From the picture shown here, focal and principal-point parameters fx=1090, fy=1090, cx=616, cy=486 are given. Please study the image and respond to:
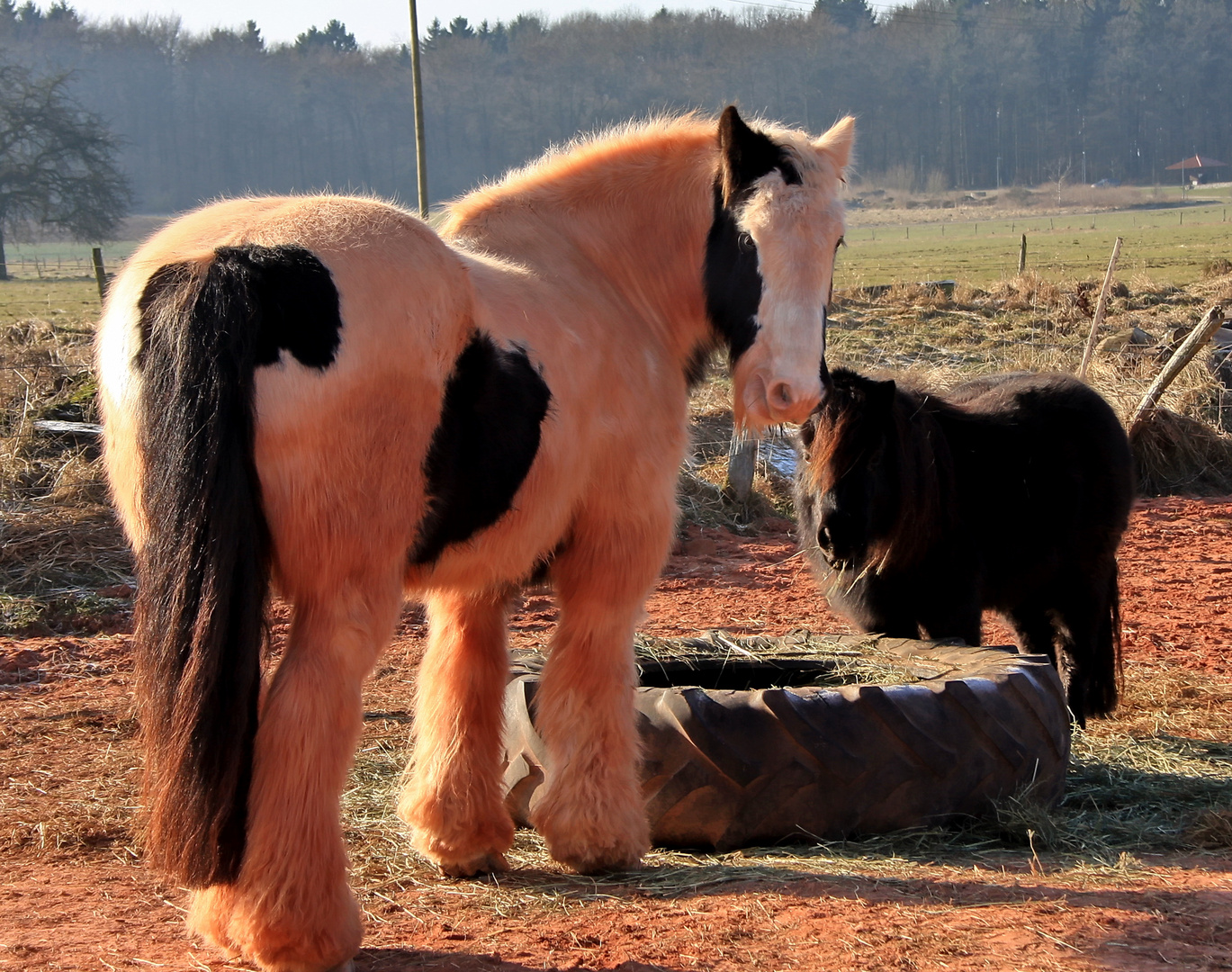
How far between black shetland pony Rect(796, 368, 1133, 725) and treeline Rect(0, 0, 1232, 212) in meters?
81.3

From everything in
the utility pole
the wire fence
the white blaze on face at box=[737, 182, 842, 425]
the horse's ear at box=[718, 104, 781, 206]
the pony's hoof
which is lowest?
the pony's hoof

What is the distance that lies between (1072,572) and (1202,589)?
273 cm

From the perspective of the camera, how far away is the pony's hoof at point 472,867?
361 centimetres

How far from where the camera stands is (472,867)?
3.62 m

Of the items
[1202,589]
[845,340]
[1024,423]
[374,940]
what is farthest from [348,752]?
[845,340]

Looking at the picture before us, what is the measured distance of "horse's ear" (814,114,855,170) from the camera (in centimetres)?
357

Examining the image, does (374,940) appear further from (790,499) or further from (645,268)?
(790,499)

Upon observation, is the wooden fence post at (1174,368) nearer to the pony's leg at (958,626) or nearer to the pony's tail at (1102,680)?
the pony's tail at (1102,680)

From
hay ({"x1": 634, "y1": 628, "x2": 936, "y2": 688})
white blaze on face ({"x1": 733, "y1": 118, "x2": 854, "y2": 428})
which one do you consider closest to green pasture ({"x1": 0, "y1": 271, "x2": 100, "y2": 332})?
hay ({"x1": 634, "y1": 628, "x2": 936, "y2": 688})

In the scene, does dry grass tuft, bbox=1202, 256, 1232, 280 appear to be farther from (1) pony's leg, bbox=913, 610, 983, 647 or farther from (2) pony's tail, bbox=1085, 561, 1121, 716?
(1) pony's leg, bbox=913, 610, 983, 647

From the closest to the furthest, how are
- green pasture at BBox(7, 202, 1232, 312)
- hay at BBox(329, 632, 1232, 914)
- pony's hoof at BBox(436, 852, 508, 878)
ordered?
hay at BBox(329, 632, 1232, 914) → pony's hoof at BBox(436, 852, 508, 878) → green pasture at BBox(7, 202, 1232, 312)

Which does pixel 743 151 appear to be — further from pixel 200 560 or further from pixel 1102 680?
pixel 1102 680

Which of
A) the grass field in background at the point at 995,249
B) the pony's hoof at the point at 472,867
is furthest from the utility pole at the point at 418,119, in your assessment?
the pony's hoof at the point at 472,867

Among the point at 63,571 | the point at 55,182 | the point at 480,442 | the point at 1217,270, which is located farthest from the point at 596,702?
the point at 55,182
